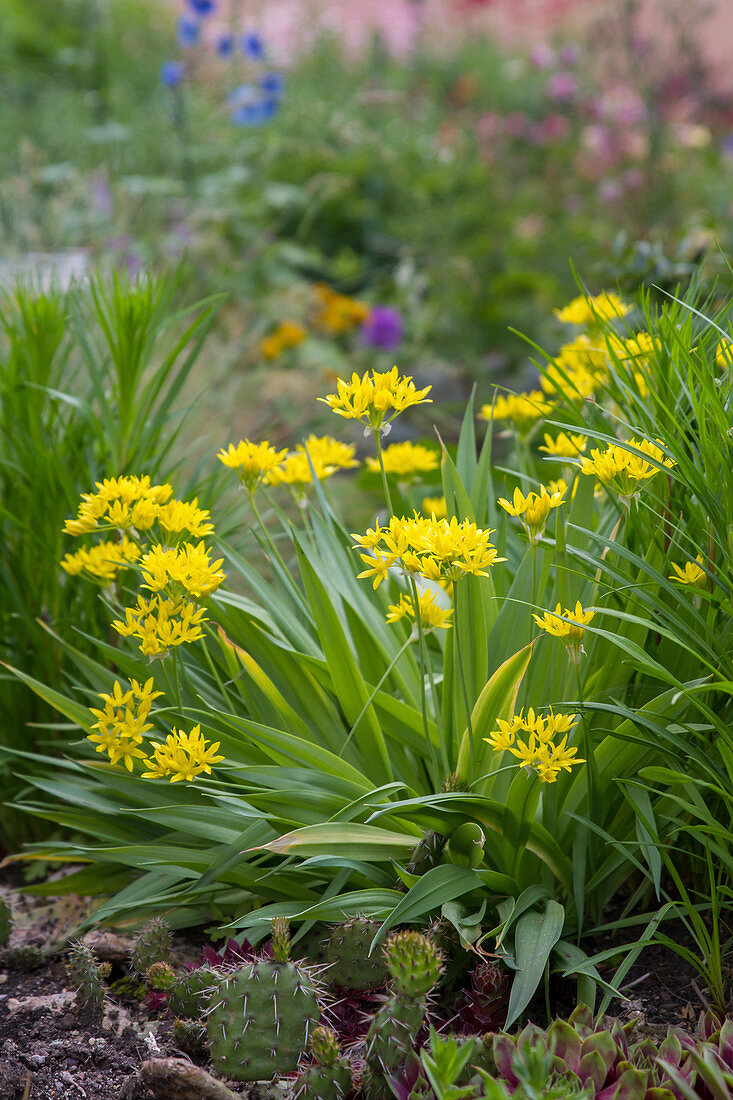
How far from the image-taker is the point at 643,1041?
128 centimetres

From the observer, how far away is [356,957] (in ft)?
4.71

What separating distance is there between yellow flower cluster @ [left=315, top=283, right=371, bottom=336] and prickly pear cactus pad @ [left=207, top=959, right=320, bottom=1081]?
4046 mm

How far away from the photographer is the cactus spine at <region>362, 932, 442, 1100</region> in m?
1.18

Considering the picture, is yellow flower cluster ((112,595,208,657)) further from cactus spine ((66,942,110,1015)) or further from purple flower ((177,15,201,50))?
purple flower ((177,15,201,50))

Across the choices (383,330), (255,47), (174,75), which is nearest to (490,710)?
(383,330)

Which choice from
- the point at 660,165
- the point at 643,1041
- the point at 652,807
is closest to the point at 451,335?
the point at 660,165

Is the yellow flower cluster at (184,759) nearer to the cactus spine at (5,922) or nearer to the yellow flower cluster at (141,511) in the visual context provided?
the yellow flower cluster at (141,511)

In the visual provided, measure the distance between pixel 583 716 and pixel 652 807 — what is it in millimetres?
254

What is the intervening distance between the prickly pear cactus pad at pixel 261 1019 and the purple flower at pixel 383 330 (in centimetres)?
403

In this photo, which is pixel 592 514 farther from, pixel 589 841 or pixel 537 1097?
pixel 537 1097

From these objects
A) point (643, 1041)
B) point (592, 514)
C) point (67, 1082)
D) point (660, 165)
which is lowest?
point (67, 1082)

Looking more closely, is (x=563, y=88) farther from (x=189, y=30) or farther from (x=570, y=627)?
(x=570, y=627)

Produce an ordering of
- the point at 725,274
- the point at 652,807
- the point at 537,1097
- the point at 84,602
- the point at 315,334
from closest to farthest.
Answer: the point at 537,1097, the point at 652,807, the point at 84,602, the point at 725,274, the point at 315,334

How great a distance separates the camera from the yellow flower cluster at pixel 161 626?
1.46m
